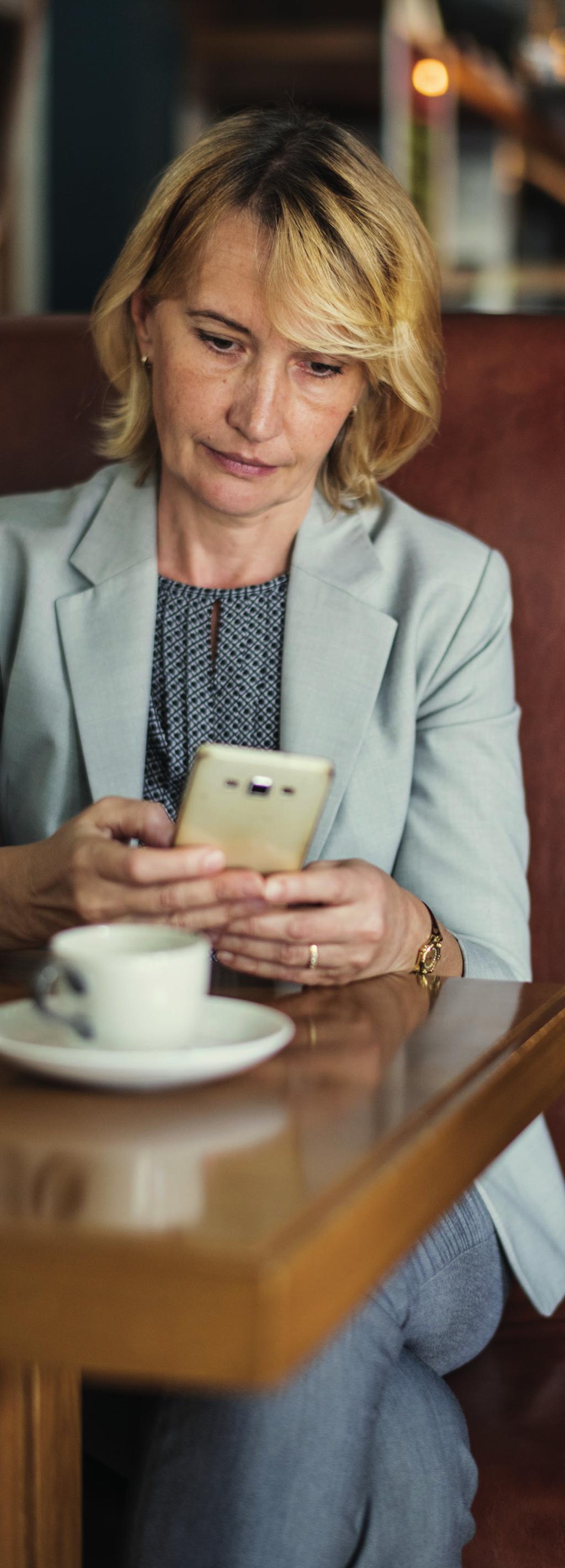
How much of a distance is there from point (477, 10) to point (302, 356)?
12.5 feet

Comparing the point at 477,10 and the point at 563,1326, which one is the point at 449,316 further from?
the point at 477,10

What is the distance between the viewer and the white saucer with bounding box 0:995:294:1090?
0.69 m

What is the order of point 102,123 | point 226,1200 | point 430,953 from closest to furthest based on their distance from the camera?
point 226,1200 → point 430,953 → point 102,123


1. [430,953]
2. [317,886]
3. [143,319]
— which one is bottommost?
[430,953]

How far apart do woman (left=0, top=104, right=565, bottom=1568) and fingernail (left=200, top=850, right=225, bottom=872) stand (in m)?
0.17

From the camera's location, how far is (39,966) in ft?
3.34

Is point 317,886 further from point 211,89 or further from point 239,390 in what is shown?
point 211,89

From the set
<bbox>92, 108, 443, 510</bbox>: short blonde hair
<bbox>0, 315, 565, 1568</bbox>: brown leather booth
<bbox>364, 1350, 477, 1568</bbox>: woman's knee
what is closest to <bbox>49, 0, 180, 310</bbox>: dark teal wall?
<bbox>0, 315, 565, 1568</bbox>: brown leather booth

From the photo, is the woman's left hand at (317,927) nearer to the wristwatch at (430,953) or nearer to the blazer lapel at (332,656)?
the wristwatch at (430,953)

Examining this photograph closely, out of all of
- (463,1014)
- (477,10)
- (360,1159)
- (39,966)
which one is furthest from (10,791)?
(477,10)

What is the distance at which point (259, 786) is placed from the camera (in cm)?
80

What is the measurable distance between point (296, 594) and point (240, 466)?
120 millimetres

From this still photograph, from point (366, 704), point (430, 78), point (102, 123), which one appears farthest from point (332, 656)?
point (102, 123)

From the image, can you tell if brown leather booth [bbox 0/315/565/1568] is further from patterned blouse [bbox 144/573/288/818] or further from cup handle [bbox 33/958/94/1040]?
cup handle [bbox 33/958/94/1040]
